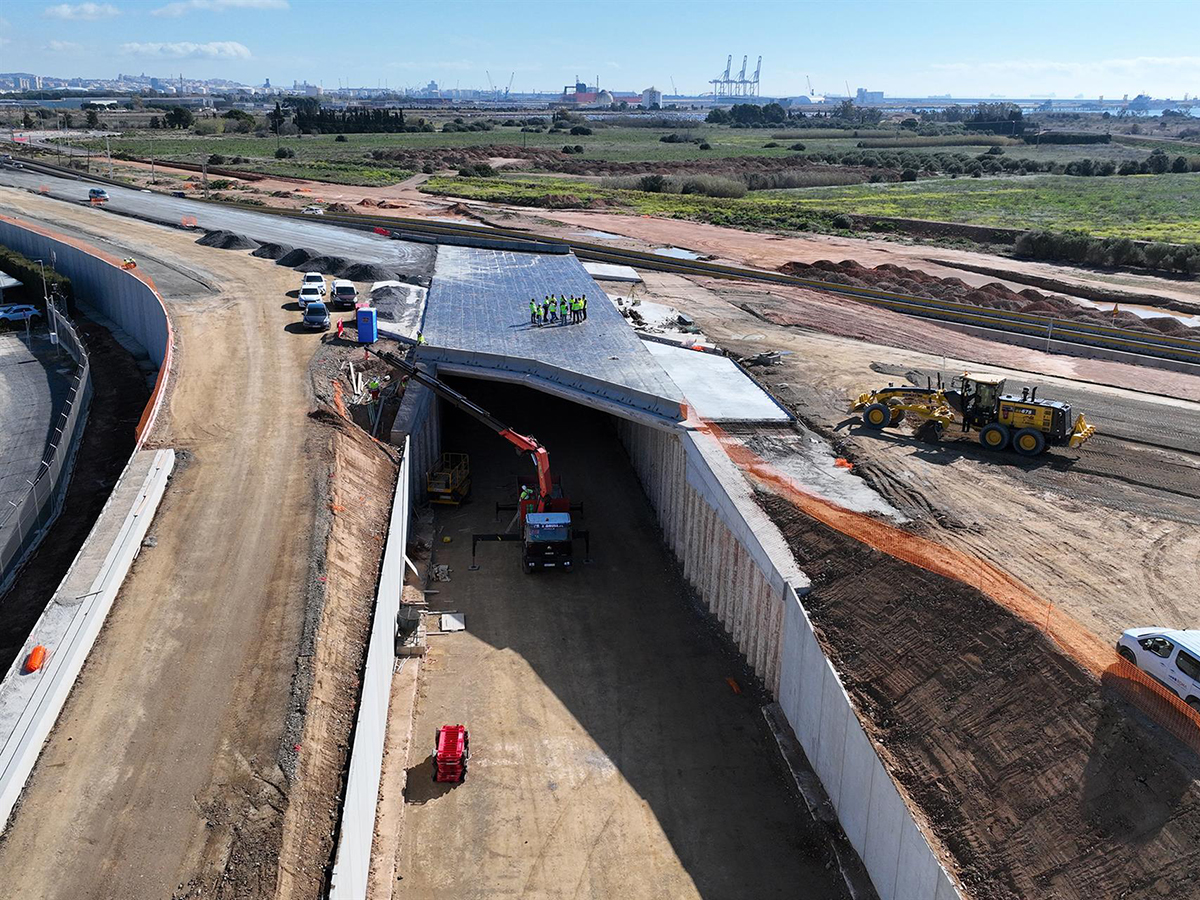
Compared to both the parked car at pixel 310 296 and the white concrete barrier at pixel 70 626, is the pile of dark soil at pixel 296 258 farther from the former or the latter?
the white concrete barrier at pixel 70 626

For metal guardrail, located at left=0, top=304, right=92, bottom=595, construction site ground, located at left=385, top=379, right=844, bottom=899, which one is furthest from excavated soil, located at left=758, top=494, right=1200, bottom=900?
metal guardrail, located at left=0, top=304, right=92, bottom=595

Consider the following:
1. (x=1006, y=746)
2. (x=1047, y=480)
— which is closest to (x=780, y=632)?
(x=1006, y=746)

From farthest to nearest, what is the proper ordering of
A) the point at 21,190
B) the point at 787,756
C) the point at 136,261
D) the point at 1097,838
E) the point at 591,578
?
the point at 21,190, the point at 136,261, the point at 591,578, the point at 787,756, the point at 1097,838

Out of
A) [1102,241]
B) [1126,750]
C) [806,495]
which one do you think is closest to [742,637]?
[806,495]

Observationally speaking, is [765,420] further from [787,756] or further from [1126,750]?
[1126,750]

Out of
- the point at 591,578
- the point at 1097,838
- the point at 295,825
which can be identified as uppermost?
the point at 1097,838

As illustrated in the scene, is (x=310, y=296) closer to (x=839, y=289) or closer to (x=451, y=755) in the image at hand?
(x=451, y=755)

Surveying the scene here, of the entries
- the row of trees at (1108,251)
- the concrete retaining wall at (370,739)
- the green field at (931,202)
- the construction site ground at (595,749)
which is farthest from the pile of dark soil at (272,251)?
the row of trees at (1108,251)
